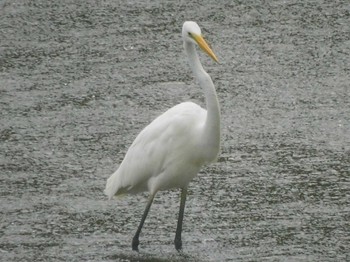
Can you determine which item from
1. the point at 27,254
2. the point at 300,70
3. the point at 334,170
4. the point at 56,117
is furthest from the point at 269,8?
the point at 27,254

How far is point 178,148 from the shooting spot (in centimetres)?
696

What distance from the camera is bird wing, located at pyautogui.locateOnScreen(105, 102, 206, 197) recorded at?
6.94 m

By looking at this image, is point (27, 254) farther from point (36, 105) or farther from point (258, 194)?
point (36, 105)

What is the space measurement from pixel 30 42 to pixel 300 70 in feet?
9.44

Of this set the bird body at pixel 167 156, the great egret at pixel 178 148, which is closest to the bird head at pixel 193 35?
the great egret at pixel 178 148

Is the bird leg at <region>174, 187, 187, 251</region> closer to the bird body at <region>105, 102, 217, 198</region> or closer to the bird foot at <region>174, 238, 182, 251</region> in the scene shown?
the bird foot at <region>174, 238, 182, 251</region>

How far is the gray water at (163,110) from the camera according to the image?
688 centimetres

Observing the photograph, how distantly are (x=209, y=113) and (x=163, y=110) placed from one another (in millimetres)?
2730

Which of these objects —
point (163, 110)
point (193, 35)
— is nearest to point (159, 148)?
point (193, 35)

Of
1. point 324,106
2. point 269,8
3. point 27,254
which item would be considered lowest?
point 27,254

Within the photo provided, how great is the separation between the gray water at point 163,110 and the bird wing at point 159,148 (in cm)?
26

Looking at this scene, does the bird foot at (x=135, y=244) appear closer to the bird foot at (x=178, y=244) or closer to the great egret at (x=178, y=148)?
the great egret at (x=178, y=148)

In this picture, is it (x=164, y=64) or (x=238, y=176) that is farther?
(x=164, y=64)

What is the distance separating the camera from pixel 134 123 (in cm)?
911
